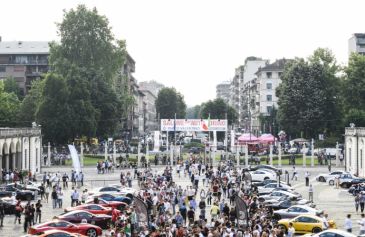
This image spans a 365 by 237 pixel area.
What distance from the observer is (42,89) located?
3681 inches

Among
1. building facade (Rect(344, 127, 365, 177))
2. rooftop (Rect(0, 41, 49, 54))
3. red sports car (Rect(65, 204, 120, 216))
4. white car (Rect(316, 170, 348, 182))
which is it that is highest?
rooftop (Rect(0, 41, 49, 54))

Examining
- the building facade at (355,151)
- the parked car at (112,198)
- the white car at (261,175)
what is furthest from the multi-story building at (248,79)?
the parked car at (112,198)

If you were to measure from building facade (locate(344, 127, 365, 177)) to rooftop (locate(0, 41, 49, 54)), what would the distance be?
277ft

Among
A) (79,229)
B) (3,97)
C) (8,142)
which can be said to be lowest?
(79,229)

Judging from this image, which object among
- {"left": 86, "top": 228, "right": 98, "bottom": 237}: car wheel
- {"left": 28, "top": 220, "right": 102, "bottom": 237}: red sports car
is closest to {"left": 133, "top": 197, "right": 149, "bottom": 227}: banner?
{"left": 28, "top": 220, "right": 102, "bottom": 237}: red sports car

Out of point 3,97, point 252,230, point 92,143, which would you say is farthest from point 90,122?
point 252,230

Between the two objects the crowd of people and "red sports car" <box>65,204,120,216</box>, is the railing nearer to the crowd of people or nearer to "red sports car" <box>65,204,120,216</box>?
the crowd of people

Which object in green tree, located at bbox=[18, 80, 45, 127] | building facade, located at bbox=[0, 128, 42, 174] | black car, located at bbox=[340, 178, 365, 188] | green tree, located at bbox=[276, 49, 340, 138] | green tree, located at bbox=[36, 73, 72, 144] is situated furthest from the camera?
green tree, located at bbox=[18, 80, 45, 127]

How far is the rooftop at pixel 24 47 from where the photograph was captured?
146125 mm

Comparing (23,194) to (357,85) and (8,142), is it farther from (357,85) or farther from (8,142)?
(357,85)

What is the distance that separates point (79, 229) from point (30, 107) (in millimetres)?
74731

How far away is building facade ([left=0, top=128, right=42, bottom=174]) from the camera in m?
66.0

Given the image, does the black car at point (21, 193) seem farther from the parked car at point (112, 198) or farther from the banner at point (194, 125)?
the banner at point (194, 125)

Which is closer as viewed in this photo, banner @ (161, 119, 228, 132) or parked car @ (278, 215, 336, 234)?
parked car @ (278, 215, 336, 234)
